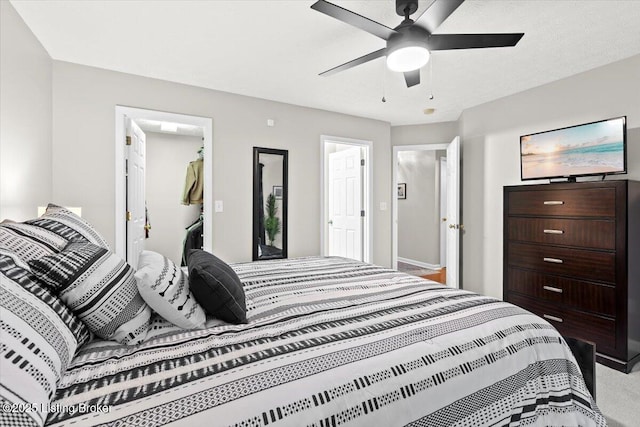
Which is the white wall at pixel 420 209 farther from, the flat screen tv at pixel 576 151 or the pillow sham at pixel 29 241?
the pillow sham at pixel 29 241

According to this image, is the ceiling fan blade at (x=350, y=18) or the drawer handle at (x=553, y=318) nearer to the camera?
the ceiling fan blade at (x=350, y=18)

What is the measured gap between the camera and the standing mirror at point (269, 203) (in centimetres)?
374

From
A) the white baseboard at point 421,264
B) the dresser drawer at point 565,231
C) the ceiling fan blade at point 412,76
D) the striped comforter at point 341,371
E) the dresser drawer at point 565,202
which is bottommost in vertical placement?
the white baseboard at point 421,264

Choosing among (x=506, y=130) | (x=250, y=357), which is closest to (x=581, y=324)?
(x=506, y=130)

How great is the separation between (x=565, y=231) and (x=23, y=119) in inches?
172

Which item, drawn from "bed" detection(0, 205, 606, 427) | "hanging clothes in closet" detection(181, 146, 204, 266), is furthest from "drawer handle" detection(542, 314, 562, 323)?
"hanging clothes in closet" detection(181, 146, 204, 266)

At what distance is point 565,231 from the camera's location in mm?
2777

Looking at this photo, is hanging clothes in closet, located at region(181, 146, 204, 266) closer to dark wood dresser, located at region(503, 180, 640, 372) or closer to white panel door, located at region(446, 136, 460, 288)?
white panel door, located at region(446, 136, 460, 288)

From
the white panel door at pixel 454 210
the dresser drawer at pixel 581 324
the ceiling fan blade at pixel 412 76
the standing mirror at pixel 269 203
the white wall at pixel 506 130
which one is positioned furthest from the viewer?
the white panel door at pixel 454 210

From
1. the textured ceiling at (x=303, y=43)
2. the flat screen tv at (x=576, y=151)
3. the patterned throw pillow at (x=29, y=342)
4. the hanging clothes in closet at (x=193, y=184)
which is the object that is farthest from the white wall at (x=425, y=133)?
the patterned throw pillow at (x=29, y=342)

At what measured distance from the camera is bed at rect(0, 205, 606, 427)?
29.9 inches

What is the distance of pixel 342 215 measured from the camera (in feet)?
16.4

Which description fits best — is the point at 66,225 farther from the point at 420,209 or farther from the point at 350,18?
the point at 420,209

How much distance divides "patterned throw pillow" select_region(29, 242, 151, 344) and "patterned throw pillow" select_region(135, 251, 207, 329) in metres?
0.06
